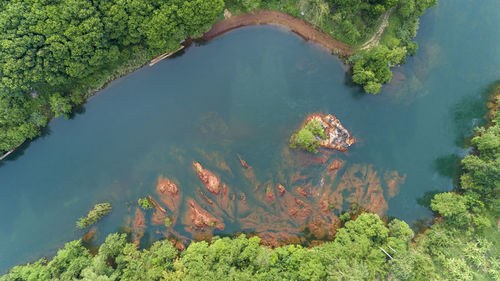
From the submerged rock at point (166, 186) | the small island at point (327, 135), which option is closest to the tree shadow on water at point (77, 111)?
the submerged rock at point (166, 186)

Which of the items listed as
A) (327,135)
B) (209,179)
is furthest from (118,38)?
(327,135)

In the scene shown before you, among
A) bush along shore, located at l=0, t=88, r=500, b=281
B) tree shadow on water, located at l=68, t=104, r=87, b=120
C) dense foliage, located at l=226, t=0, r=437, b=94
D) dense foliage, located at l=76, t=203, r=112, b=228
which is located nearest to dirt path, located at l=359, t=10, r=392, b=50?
dense foliage, located at l=226, t=0, r=437, b=94

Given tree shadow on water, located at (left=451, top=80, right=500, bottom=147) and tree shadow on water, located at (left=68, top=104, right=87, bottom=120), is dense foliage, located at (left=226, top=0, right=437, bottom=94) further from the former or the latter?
tree shadow on water, located at (left=68, top=104, right=87, bottom=120)

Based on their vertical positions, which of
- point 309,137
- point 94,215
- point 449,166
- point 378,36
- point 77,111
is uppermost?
point 378,36

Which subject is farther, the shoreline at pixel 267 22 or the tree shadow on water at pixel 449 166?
the tree shadow on water at pixel 449 166

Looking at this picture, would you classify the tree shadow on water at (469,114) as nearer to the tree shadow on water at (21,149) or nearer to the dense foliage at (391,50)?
the dense foliage at (391,50)

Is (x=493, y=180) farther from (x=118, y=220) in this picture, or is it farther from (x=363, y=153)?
(x=118, y=220)

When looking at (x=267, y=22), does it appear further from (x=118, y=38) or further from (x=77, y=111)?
(x=77, y=111)

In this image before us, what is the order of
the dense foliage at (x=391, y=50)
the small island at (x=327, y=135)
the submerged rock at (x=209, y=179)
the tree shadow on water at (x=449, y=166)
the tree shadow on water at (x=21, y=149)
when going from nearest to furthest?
the dense foliage at (x=391, y=50) → the small island at (x=327, y=135) → the tree shadow on water at (x=21, y=149) → the submerged rock at (x=209, y=179) → the tree shadow on water at (x=449, y=166)
